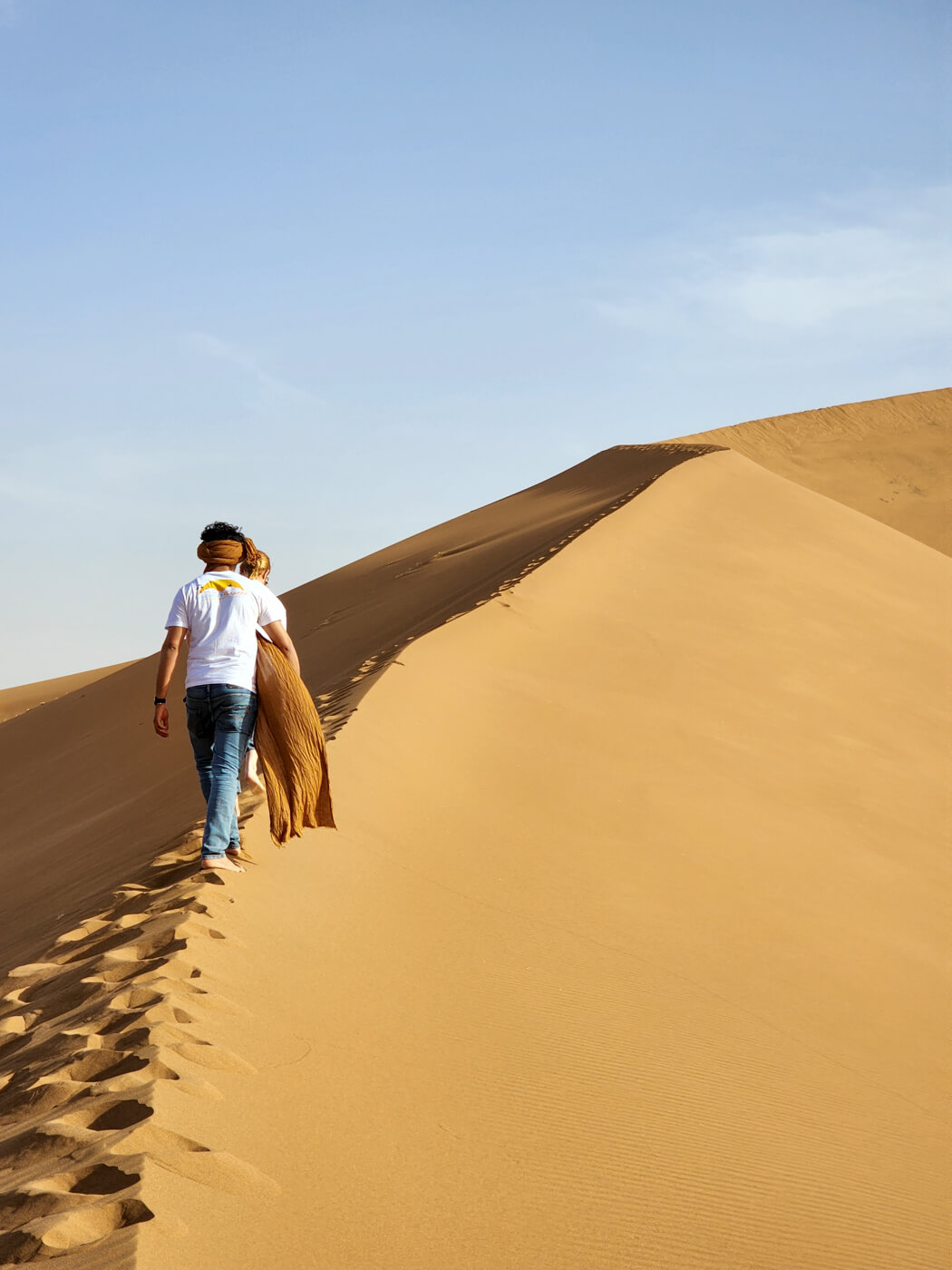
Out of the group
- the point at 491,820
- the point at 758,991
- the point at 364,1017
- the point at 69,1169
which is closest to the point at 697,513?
the point at 491,820

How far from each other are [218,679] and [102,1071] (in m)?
2.10

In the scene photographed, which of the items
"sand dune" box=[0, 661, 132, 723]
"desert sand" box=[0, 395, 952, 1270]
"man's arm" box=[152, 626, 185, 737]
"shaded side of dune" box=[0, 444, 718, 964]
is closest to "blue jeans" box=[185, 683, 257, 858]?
"man's arm" box=[152, 626, 185, 737]

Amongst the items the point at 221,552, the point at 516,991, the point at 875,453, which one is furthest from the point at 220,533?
the point at 875,453

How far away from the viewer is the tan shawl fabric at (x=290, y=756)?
206 inches

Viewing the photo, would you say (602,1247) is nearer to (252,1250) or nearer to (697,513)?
(252,1250)

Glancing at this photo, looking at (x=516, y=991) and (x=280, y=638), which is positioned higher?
(x=280, y=638)

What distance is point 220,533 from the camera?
538cm

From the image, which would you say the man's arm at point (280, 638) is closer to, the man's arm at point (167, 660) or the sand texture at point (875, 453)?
the man's arm at point (167, 660)

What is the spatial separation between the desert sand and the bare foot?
8 cm

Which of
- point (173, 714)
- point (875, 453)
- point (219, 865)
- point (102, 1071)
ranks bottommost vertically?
point (102, 1071)

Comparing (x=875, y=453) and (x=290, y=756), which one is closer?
(x=290, y=756)

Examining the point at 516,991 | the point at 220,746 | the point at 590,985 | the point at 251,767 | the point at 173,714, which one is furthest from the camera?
the point at 173,714

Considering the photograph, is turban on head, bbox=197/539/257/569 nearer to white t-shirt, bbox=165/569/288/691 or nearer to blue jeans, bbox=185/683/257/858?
white t-shirt, bbox=165/569/288/691

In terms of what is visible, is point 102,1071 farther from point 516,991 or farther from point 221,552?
point 221,552
